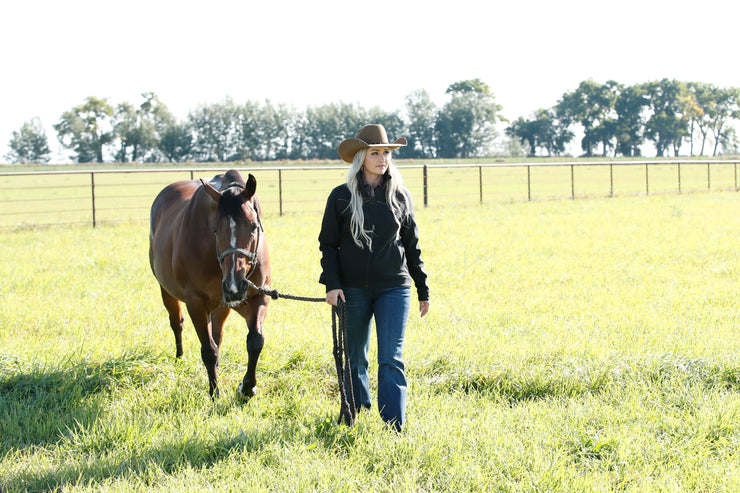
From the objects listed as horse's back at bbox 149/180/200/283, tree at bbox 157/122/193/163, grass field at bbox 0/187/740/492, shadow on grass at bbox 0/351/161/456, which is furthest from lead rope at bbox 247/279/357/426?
tree at bbox 157/122/193/163

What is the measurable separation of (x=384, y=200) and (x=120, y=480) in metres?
2.10

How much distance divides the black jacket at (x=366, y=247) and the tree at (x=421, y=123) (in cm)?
7742

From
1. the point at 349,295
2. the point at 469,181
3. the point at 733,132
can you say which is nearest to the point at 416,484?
the point at 349,295

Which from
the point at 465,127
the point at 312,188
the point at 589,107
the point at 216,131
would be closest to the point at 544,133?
the point at 589,107

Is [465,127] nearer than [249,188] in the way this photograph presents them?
No

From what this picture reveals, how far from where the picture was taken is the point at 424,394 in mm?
4387

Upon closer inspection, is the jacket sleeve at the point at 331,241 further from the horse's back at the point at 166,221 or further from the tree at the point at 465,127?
the tree at the point at 465,127

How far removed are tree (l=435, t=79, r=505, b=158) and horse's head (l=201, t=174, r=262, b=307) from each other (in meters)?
78.0

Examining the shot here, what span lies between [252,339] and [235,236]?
0.90 metres

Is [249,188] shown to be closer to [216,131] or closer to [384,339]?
[384,339]

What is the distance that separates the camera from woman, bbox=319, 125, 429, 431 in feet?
12.3

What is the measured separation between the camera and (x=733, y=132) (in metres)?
95.2

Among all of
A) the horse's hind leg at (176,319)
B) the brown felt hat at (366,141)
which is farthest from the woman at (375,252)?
the horse's hind leg at (176,319)

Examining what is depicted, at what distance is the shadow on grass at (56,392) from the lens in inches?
154
